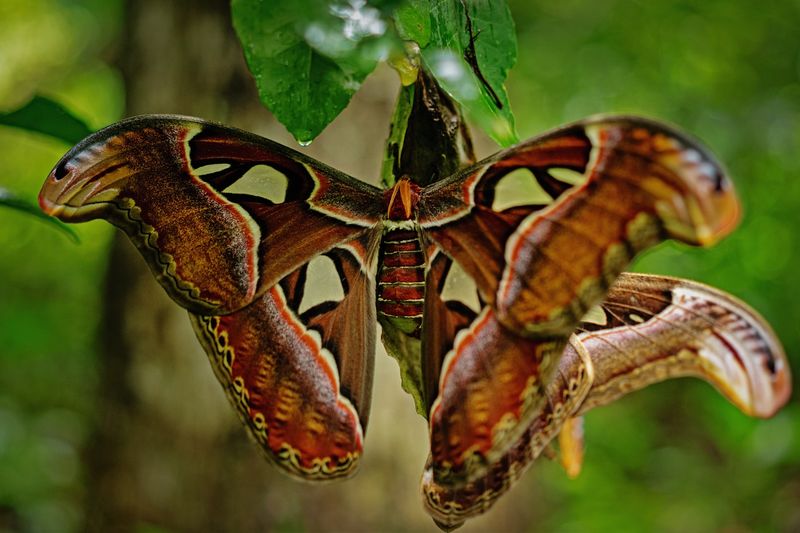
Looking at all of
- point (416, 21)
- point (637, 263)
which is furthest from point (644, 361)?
point (637, 263)

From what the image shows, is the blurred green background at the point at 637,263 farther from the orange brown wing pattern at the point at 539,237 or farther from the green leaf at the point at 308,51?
the green leaf at the point at 308,51

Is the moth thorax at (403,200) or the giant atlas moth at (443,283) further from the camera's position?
the moth thorax at (403,200)

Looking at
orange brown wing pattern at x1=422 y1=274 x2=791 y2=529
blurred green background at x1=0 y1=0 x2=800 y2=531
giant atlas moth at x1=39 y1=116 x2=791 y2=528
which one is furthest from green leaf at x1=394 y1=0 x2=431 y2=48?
blurred green background at x1=0 y1=0 x2=800 y2=531

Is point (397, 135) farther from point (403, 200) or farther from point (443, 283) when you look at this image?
point (443, 283)

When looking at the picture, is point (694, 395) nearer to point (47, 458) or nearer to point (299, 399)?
point (47, 458)

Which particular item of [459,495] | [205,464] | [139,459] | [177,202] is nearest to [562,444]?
[459,495]

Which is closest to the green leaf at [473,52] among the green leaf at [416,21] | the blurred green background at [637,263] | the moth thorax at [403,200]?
the green leaf at [416,21]

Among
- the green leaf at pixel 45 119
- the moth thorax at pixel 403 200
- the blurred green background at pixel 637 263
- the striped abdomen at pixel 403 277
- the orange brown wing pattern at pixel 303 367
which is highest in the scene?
the moth thorax at pixel 403 200
